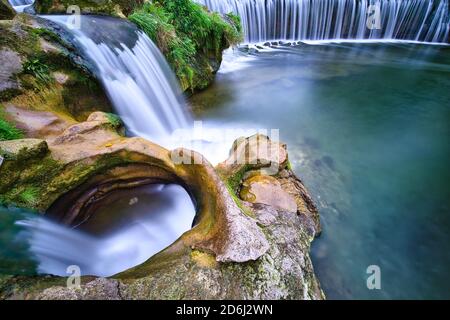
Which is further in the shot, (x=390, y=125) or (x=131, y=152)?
(x=390, y=125)

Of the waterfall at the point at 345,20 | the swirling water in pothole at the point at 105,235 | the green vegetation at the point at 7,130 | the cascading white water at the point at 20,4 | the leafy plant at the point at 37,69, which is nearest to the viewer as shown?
the swirling water in pothole at the point at 105,235

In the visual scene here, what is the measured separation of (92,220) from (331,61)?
1016 centimetres

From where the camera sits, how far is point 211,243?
2.05 meters

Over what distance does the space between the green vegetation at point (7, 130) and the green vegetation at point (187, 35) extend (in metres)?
3.62

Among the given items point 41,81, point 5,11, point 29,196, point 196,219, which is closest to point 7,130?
point 29,196

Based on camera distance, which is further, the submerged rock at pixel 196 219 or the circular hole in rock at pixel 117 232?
the circular hole in rock at pixel 117 232

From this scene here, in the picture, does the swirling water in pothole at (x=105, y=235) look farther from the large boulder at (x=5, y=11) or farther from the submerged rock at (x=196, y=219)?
the large boulder at (x=5, y=11)

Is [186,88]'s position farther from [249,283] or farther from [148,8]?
[249,283]

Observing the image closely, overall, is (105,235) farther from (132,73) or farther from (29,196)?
(132,73)

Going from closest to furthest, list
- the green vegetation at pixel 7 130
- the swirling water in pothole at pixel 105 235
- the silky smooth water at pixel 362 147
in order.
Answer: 1. the swirling water in pothole at pixel 105 235
2. the green vegetation at pixel 7 130
3. the silky smooth water at pixel 362 147

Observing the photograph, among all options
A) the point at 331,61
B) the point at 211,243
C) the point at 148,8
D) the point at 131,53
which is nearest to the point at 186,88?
the point at 131,53

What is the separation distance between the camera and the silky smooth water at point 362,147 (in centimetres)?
298

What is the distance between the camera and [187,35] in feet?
21.0

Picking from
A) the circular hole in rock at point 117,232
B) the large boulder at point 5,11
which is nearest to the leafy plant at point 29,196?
the circular hole in rock at point 117,232
